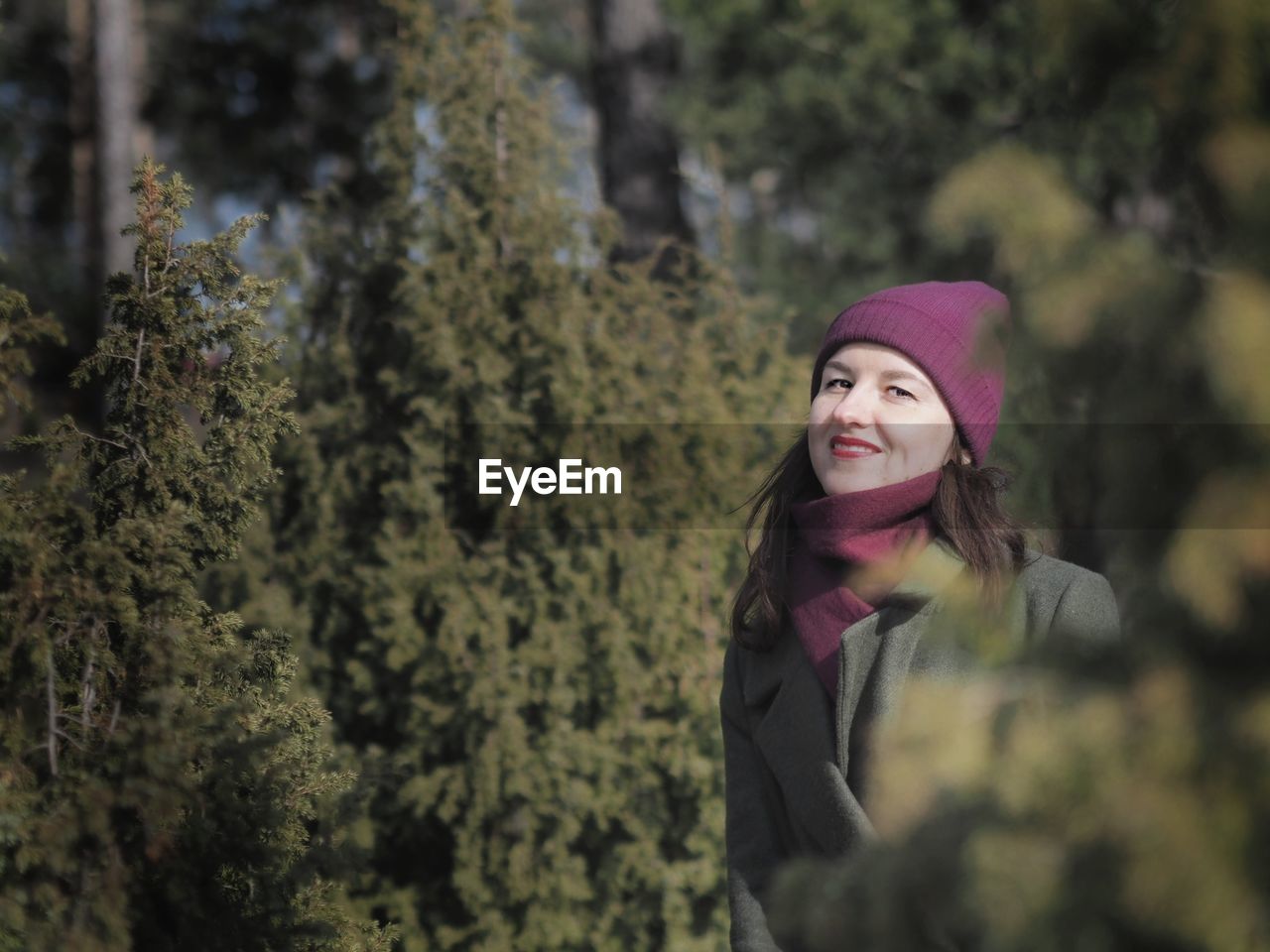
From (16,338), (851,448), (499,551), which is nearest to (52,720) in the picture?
(16,338)

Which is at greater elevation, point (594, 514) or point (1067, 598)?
point (594, 514)

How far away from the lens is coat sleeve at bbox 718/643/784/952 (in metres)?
2.23

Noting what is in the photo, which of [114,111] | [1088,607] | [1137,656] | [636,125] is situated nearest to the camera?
[1137,656]

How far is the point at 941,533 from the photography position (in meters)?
2.22

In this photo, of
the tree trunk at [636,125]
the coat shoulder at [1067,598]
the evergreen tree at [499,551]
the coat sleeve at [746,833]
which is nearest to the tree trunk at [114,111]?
the tree trunk at [636,125]

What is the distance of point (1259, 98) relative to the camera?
98 cm

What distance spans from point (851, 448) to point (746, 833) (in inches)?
26.5

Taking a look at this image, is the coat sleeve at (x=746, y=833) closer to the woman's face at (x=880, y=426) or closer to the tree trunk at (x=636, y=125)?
the woman's face at (x=880, y=426)

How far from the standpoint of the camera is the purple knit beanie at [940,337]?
7.27 ft

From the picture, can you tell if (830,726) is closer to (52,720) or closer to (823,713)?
(823,713)

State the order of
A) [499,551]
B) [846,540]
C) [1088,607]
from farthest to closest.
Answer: [499,551], [846,540], [1088,607]

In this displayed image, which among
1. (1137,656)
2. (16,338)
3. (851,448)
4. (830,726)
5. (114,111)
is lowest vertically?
(830,726)

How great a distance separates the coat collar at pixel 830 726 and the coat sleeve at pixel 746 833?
85mm

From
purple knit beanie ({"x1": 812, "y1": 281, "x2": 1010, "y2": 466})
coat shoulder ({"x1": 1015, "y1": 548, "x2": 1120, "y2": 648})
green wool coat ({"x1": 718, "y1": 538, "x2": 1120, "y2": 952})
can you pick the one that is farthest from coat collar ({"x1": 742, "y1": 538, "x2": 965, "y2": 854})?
purple knit beanie ({"x1": 812, "y1": 281, "x2": 1010, "y2": 466})
